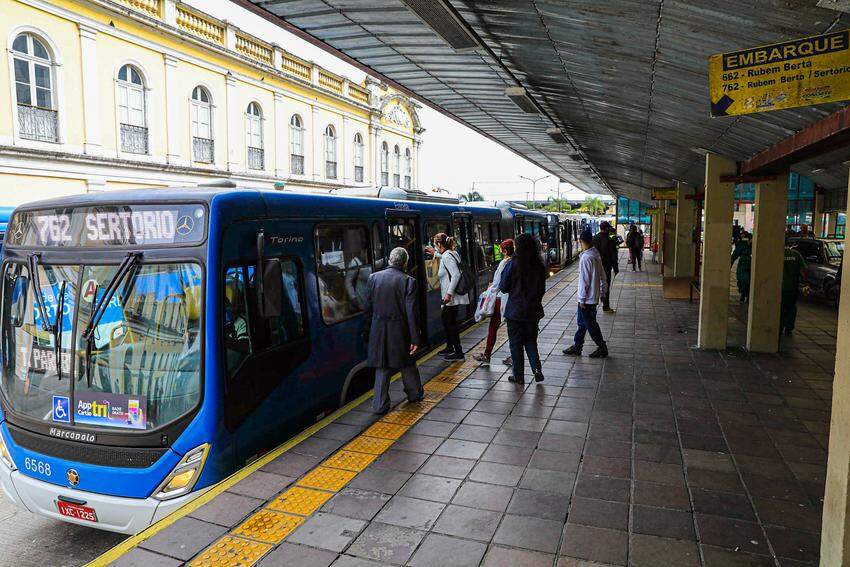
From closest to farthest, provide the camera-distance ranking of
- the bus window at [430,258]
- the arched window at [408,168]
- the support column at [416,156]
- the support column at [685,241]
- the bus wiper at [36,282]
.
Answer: the bus wiper at [36,282]
the bus window at [430,258]
the support column at [685,241]
the arched window at [408,168]
the support column at [416,156]

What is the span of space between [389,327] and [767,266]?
21.2 ft

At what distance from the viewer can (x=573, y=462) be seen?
509 cm

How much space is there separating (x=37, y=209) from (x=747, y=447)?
6512mm

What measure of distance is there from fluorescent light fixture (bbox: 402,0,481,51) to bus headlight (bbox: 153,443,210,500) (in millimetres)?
4148

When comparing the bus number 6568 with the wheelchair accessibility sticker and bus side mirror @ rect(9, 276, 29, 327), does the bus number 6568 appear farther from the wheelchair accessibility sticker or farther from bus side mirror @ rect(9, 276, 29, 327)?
bus side mirror @ rect(9, 276, 29, 327)

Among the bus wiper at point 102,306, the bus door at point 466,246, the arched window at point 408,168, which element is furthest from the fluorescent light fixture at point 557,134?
the arched window at point 408,168

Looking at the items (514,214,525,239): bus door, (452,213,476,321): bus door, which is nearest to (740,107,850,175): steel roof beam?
(452,213,476,321): bus door

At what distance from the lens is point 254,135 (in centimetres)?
2406

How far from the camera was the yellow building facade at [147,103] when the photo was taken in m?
15.8

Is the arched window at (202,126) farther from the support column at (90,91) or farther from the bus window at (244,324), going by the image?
the bus window at (244,324)

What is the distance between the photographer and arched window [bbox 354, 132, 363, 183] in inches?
1246

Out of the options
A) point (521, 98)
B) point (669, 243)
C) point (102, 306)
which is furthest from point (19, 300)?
point (669, 243)

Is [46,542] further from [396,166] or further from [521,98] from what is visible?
[396,166]

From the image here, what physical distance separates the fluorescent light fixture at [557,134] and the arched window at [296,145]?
14.9 meters
